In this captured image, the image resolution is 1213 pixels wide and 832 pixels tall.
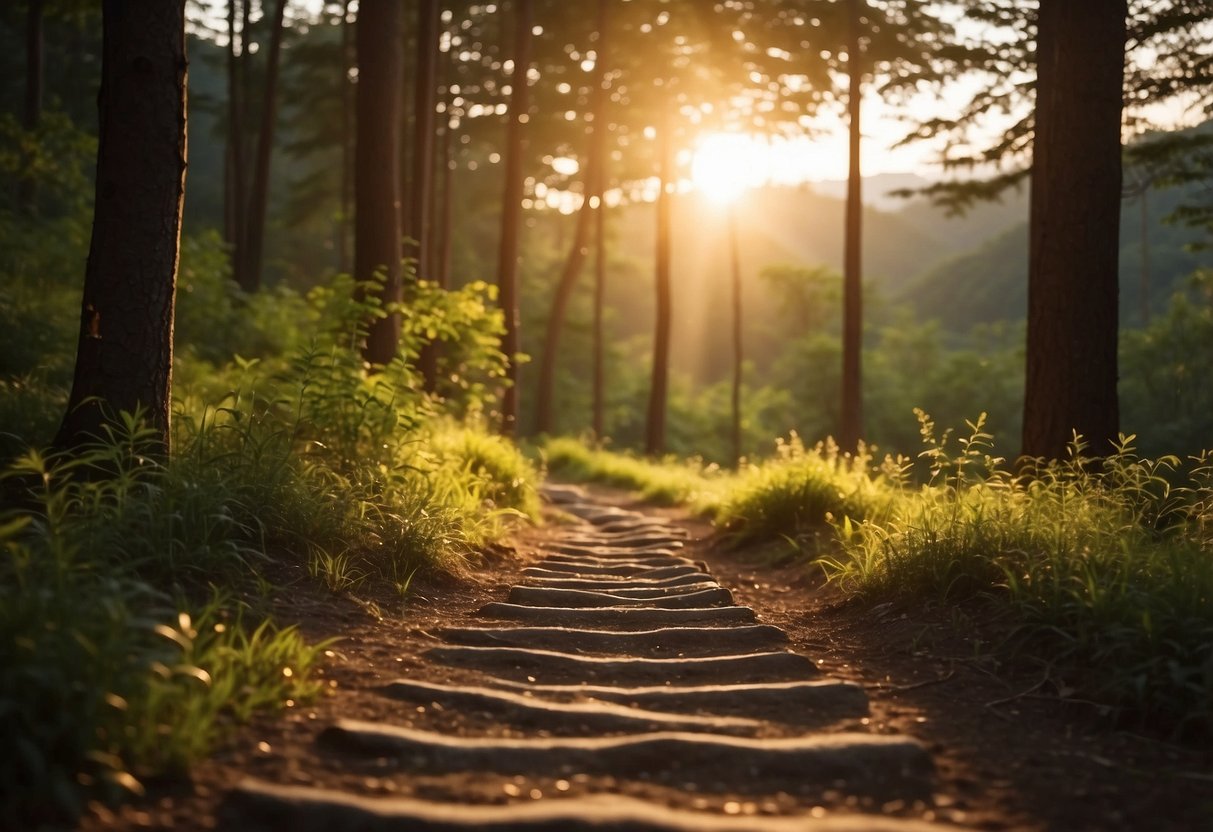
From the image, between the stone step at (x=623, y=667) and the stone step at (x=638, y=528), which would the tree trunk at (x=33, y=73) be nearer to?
the stone step at (x=638, y=528)

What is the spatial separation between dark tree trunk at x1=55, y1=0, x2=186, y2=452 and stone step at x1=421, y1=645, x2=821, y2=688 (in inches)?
91.2

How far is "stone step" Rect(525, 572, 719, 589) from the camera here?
6.59 meters

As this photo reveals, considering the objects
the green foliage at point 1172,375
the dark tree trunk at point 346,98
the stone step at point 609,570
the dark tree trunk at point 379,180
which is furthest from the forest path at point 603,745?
the green foliage at point 1172,375

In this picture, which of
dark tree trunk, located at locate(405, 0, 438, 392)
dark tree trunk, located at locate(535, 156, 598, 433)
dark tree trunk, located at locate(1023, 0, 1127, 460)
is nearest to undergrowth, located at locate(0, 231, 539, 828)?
dark tree trunk, located at locate(405, 0, 438, 392)

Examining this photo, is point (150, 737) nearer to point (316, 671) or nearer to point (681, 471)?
point (316, 671)

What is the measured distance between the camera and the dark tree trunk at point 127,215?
536cm

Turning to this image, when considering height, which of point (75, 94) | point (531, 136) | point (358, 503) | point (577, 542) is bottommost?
point (577, 542)

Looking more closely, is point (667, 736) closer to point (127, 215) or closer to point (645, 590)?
point (645, 590)

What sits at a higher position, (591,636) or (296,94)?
(296,94)

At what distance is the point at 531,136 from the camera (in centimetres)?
2402

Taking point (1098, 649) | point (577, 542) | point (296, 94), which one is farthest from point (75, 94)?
point (1098, 649)

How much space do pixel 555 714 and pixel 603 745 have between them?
1.41ft

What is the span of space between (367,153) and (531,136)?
48.1 ft

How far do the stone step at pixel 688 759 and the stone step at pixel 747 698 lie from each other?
1.48 feet
